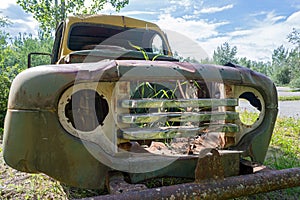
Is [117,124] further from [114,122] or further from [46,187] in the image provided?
[46,187]

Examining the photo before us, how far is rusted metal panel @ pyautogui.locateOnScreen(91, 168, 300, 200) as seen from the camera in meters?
1.18

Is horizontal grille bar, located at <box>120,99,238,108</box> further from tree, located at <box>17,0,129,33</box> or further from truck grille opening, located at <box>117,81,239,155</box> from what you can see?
tree, located at <box>17,0,129,33</box>

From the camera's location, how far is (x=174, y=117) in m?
1.70

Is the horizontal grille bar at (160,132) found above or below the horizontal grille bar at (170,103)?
below

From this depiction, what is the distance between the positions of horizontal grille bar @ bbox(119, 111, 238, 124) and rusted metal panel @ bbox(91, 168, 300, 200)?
0.48 m

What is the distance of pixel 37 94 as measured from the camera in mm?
1477

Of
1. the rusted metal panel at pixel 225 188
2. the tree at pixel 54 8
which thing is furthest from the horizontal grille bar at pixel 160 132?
the tree at pixel 54 8

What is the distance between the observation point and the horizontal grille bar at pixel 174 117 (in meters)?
1.57

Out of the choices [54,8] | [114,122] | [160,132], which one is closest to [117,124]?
[114,122]

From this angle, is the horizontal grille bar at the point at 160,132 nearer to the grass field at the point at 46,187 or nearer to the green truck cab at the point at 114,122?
the green truck cab at the point at 114,122

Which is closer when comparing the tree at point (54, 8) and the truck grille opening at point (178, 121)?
the truck grille opening at point (178, 121)

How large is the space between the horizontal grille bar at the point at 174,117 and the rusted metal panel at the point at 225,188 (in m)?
0.48

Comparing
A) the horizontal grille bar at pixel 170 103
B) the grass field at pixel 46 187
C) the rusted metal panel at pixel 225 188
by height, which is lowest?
the grass field at pixel 46 187

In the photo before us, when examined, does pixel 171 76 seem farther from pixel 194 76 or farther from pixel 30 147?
pixel 30 147
